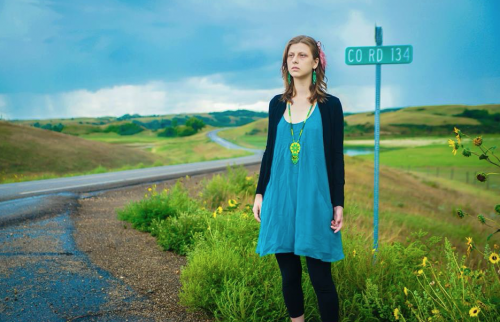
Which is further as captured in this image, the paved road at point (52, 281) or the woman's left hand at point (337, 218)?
the paved road at point (52, 281)

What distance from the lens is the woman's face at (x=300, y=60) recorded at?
258 centimetres

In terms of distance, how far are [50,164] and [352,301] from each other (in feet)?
88.5

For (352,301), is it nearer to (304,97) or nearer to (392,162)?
(304,97)

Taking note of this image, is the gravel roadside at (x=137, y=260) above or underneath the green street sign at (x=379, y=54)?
underneath

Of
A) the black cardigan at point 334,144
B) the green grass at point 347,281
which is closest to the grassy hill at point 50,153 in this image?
the green grass at point 347,281

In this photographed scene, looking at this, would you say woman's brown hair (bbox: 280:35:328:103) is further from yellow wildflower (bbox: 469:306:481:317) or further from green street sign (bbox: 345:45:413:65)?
green street sign (bbox: 345:45:413:65)

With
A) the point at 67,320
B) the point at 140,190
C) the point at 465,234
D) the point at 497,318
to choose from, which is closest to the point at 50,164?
the point at 140,190

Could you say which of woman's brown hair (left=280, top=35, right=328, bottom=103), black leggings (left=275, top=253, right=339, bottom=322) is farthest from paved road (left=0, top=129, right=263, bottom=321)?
woman's brown hair (left=280, top=35, right=328, bottom=103)

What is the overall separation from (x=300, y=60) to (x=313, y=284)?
4.53ft

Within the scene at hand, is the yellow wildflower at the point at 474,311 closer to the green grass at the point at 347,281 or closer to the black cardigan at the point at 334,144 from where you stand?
the green grass at the point at 347,281

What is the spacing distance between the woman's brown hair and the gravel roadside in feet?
6.61

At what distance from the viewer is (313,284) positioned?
103 inches

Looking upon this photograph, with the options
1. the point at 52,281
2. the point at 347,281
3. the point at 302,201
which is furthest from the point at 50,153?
the point at 302,201

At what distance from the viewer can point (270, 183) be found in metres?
2.63
